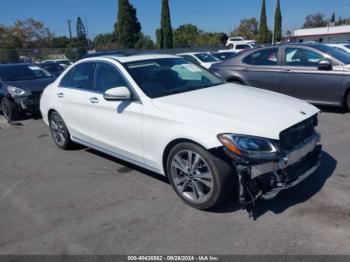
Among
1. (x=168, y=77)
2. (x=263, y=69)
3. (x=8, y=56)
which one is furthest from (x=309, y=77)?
(x=8, y=56)

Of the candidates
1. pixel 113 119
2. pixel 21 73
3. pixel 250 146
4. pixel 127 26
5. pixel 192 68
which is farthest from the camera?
pixel 127 26

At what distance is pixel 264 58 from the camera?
797 cm

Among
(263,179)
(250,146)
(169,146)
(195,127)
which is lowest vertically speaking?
(263,179)

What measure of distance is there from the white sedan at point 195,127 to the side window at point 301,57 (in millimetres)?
3427

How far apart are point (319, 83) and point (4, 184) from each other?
6327 millimetres

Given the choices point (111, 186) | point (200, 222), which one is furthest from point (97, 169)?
point (200, 222)

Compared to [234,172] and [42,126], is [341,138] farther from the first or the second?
[42,126]

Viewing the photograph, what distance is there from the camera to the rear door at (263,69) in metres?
7.73

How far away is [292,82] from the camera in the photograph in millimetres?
7453

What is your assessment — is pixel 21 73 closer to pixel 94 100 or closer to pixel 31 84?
pixel 31 84

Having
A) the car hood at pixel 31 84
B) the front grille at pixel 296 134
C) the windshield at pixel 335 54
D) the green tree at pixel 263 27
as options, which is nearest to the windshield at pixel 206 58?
the car hood at pixel 31 84

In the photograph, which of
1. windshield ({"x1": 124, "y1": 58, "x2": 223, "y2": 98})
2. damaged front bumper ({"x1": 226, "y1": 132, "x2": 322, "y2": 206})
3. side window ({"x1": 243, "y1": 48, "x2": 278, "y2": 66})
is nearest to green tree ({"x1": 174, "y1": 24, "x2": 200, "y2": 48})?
side window ({"x1": 243, "y1": 48, "x2": 278, "y2": 66})

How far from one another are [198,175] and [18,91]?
22.6 feet

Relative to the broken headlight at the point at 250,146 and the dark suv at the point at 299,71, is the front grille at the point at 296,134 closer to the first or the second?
the broken headlight at the point at 250,146
